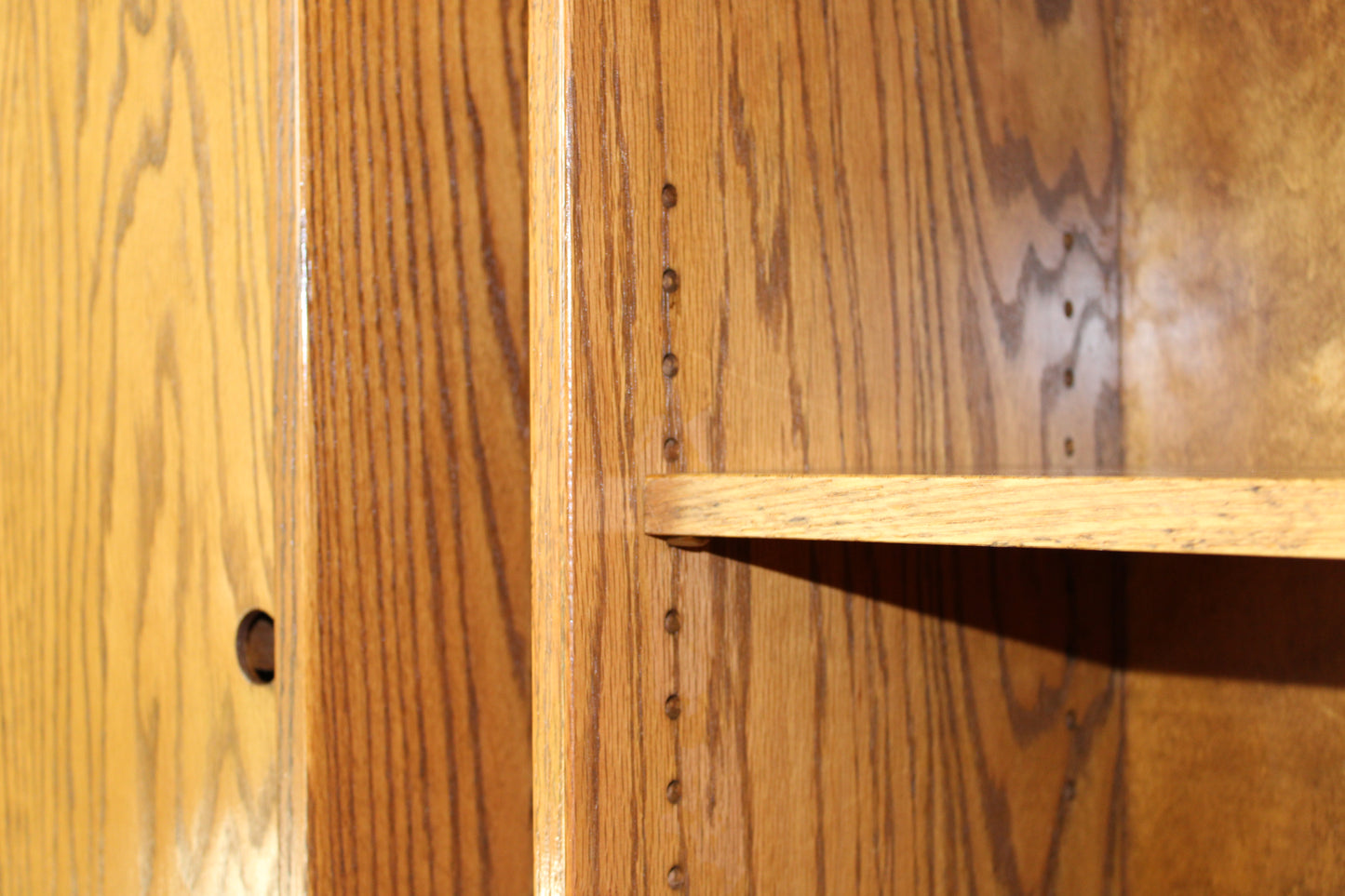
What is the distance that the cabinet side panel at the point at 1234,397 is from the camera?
79 centimetres

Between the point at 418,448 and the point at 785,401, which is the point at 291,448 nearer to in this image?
the point at 418,448

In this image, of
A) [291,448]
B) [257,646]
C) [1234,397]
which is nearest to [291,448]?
[291,448]

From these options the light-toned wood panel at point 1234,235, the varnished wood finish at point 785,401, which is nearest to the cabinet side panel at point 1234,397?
the light-toned wood panel at point 1234,235

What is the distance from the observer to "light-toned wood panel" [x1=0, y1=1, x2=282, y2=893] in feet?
2.10

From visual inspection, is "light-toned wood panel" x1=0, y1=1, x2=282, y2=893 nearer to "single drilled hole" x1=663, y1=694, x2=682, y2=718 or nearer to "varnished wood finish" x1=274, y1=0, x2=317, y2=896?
"varnished wood finish" x1=274, y1=0, x2=317, y2=896

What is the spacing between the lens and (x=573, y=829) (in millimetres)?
464

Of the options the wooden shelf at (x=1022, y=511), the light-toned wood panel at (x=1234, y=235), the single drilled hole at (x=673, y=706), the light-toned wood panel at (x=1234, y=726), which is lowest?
the light-toned wood panel at (x=1234, y=726)

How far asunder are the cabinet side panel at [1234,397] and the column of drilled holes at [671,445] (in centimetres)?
44

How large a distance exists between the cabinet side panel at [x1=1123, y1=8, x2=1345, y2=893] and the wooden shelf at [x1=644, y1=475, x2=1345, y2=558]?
1.44 ft

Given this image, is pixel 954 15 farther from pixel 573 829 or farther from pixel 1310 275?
pixel 573 829

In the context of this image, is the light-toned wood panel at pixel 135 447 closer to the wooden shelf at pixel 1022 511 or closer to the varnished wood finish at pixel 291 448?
Result: the varnished wood finish at pixel 291 448

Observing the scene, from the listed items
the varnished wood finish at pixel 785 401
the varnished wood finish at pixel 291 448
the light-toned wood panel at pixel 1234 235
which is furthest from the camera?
the light-toned wood panel at pixel 1234 235

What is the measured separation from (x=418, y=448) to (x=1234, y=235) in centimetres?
56

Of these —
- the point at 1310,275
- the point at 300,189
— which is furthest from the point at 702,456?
the point at 1310,275
